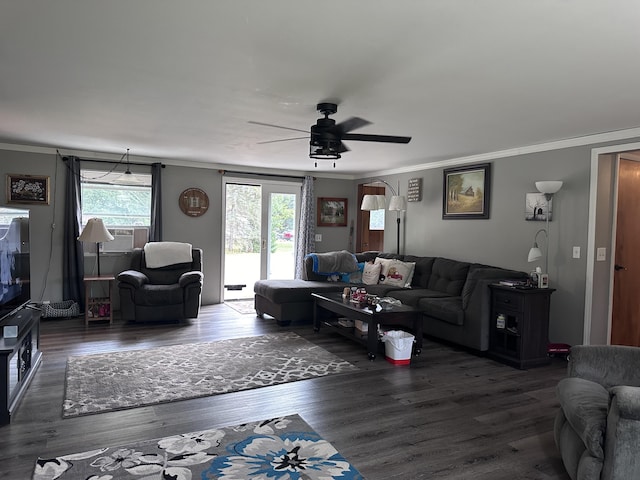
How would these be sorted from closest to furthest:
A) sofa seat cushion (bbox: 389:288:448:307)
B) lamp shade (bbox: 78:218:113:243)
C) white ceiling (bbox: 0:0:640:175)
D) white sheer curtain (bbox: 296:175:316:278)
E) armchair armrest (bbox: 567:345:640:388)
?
white ceiling (bbox: 0:0:640:175) < armchair armrest (bbox: 567:345:640:388) < sofa seat cushion (bbox: 389:288:448:307) < lamp shade (bbox: 78:218:113:243) < white sheer curtain (bbox: 296:175:316:278)

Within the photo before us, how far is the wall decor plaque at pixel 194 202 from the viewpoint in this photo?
7141mm

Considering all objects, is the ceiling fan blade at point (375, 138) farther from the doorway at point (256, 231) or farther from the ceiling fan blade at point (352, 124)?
the doorway at point (256, 231)

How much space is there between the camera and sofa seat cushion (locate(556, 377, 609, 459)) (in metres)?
2.11

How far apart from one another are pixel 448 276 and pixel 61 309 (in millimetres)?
5235

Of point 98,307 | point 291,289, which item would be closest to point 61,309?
point 98,307

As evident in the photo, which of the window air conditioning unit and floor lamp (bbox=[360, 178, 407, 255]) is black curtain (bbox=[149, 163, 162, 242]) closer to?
the window air conditioning unit

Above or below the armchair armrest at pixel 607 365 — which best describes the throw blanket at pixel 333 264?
above

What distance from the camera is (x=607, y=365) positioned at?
261 centimetres

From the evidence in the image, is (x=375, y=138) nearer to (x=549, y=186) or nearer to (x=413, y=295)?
(x=549, y=186)

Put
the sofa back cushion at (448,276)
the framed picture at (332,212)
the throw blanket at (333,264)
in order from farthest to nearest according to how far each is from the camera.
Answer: the framed picture at (332,212)
the throw blanket at (333,264)
the sofa back cushion at (448,276)

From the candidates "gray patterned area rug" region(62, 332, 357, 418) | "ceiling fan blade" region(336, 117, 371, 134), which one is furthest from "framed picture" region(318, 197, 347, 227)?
"ceiling fan blade" region(336, 117, 371, 134)

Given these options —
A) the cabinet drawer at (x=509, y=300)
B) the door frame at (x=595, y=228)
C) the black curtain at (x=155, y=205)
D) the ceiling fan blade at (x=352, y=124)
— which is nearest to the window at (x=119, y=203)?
the black curtain at (x=155, y=205)

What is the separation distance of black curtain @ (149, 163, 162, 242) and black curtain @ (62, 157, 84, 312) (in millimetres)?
999

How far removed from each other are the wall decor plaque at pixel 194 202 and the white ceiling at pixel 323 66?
2386 millimetres
